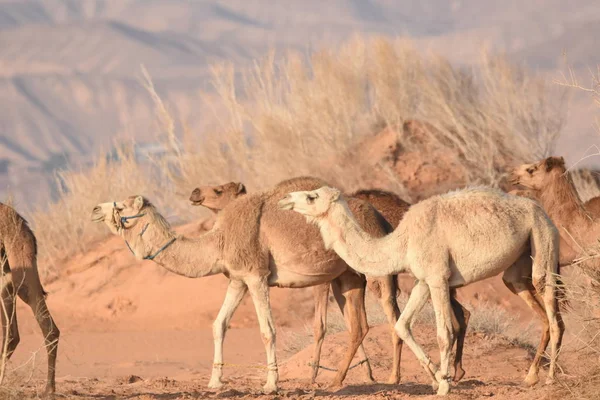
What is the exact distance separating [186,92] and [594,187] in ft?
309

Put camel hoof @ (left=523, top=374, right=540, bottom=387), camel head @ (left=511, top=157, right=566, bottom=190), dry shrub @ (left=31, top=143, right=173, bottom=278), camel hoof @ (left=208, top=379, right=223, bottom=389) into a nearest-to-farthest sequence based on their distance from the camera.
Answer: camel hoof @ (left=523, top=374, right=540, bottom=387), camel hoof @ (left=208, top=379, right=223, bottom=389), camel head @ (left=511, top=157, right=566, bottom=190), dry shrub @ (left=31, top=143, right=173, bottom=278)

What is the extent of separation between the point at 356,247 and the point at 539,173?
14.6ft

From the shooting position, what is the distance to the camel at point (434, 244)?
944cm

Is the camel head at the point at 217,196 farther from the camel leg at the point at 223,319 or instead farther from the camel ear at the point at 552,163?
the camel ear at the point at 552,163

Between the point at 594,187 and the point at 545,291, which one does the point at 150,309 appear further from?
the point at 545,291

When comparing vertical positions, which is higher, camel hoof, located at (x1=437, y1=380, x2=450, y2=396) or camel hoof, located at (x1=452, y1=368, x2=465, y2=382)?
camel hoof, located at (x1=437, y1=380, x2=450, y2=396)

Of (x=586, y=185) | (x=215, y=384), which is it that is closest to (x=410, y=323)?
(x=215, y=384)

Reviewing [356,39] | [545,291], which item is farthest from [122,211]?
[356,39]

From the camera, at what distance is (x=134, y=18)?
167375 millimetres

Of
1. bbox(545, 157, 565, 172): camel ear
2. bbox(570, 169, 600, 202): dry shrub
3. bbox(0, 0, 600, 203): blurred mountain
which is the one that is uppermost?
bbox(0, 0, 600, 203): blurred mountain

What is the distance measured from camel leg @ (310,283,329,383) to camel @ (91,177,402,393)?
0.76 m

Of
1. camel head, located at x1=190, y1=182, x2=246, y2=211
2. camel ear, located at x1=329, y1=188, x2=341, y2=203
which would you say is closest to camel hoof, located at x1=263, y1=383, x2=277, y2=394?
camel ear, located at x1=329, y1=188, x2=341, y2=203

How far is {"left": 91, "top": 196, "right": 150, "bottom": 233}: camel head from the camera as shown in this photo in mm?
10297

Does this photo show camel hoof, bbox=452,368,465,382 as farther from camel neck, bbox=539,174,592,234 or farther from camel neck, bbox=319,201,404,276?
camel neck, bbox=539,174,592,234
